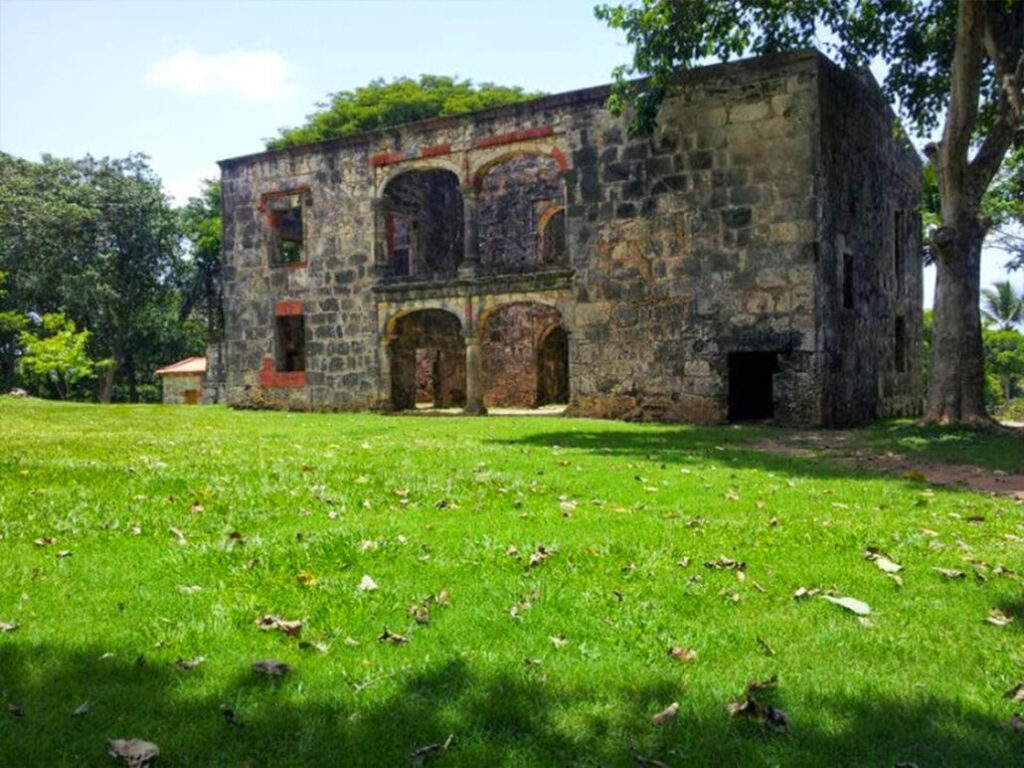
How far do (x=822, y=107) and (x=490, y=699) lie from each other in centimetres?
1551

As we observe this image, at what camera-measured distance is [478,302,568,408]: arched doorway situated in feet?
93.7

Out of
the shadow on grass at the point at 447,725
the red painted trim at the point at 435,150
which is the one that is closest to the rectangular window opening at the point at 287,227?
the red painted trim at the point at 435,150

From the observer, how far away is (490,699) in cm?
334

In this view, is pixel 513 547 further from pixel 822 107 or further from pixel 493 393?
pixel 493 393

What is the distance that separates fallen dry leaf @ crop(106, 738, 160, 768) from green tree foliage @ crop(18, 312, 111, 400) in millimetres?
37749

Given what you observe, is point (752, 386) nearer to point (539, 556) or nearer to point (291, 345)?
point (291, 345)

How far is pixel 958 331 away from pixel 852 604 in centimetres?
1197

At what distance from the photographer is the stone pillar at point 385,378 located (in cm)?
2156

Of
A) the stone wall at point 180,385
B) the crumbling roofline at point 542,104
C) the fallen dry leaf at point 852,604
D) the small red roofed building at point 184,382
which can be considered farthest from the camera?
the stone wall at point 180,385

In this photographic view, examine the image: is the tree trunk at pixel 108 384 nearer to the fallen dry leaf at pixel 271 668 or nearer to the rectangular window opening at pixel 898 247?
the rectangular window opening at pixel 898 247

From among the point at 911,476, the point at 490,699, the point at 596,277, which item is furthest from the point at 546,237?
the point at 490,699

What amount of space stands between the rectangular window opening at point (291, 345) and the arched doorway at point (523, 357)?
7.00 meters

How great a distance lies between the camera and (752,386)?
62.2 ft

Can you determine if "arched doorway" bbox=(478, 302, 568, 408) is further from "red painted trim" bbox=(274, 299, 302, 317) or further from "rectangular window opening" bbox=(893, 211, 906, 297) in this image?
"rectangular window opening" bbox=(893, 211, 906, 297)
